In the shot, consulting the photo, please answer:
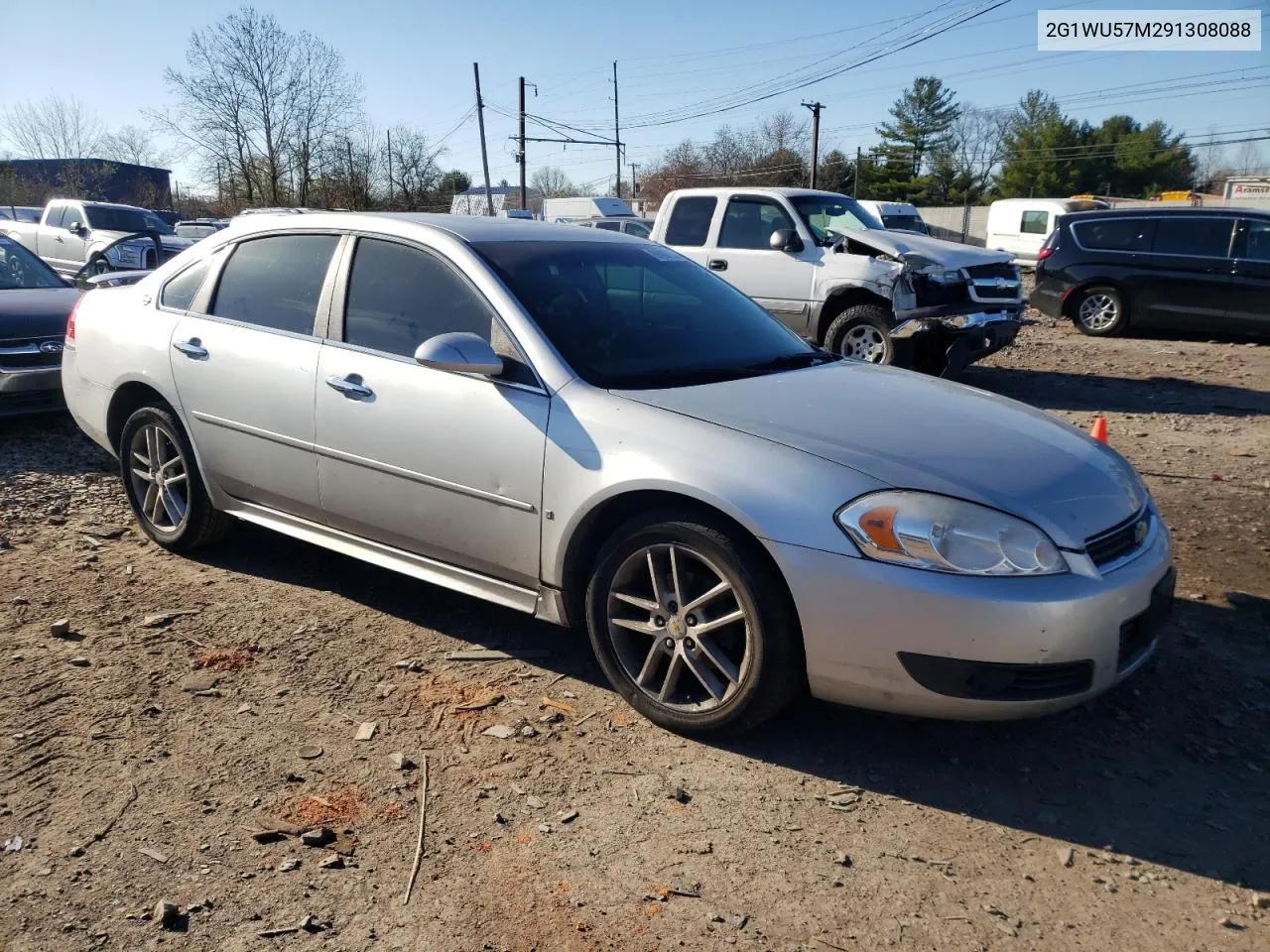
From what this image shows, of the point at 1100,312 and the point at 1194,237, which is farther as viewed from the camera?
the point at 1100,312

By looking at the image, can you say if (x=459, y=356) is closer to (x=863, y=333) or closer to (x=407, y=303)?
(x=407, y=303)

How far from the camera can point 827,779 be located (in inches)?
125

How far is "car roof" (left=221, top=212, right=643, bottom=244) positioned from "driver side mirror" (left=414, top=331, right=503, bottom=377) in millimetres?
625

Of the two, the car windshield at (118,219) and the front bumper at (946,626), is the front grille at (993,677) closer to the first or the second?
the front bumper at (946,626)

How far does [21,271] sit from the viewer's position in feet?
28.0

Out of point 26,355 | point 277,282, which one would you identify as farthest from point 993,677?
point 26,355

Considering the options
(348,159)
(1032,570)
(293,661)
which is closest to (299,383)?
(293,661)

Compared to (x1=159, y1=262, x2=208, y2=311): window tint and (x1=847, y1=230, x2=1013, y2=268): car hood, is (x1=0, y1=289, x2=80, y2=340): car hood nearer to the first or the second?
(x1=159, y1=262, x2=208, y2=311): window tint

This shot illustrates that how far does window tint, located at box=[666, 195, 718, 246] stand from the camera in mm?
10883

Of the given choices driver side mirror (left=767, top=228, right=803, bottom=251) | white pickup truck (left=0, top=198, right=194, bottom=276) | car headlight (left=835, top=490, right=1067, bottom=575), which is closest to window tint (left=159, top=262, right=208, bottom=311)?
car headlight (left=835, top=490, right=1067, bottom=575)

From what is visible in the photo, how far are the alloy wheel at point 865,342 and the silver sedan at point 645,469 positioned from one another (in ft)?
17.9

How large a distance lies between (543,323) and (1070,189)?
2626 inches

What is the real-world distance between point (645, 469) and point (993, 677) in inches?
47.1

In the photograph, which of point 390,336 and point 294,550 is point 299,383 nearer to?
point 390,336
